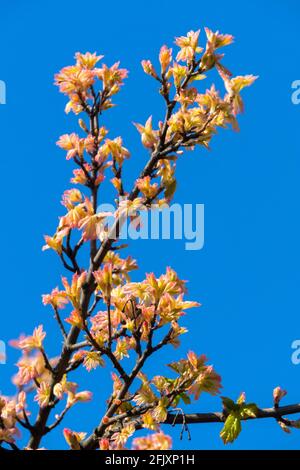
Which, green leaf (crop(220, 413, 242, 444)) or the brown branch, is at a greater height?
the brown branch

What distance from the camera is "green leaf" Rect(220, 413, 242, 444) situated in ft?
12.7

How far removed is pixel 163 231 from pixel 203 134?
675mm

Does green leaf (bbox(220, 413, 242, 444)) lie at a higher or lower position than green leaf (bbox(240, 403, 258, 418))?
lower

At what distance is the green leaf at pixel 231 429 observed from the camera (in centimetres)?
387

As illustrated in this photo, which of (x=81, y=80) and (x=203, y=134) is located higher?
(x=81, y=80)

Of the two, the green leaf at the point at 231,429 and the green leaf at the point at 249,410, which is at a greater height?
the green leaf at the point at 249,410

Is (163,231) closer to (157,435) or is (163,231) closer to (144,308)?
(144,308)

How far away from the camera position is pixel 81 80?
171 inches

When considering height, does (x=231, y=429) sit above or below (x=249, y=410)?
below

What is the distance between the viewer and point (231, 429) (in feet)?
12.7

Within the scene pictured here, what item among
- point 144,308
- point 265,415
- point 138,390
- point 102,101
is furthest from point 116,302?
point 102,101
